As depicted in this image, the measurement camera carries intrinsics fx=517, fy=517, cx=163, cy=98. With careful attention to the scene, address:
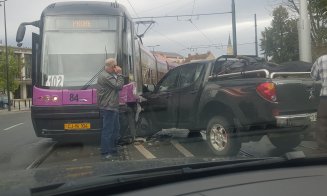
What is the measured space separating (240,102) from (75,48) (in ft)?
14.3

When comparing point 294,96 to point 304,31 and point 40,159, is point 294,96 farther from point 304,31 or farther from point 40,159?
point 304,31

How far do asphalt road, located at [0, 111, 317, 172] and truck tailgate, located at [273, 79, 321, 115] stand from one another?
26.0 inches

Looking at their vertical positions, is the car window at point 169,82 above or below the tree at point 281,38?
below

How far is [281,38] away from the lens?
138 ft

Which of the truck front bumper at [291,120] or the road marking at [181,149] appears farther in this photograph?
the road marking at [181,149]

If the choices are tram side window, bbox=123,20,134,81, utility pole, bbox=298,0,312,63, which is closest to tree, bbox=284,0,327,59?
utility pole, bbox=298,0,312,63

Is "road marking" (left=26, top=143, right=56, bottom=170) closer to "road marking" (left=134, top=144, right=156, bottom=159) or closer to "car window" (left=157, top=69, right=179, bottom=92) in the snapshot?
"road marking" (left=134, top=144, right=156, bottom=159)

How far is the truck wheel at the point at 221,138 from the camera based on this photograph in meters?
8.09

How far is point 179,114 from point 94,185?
745 centimetres

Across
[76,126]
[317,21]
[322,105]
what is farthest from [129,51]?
[317,21]

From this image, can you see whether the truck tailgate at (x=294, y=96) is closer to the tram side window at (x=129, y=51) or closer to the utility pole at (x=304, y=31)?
the tram side window at (x=129, y=51)

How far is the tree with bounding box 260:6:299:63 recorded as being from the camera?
125 ft

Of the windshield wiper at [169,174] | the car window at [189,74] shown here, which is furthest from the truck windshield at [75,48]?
the windshield wiper at [169,174]

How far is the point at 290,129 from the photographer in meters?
7.82
